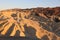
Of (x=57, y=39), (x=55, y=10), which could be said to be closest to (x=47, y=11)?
(x=55, y=10)

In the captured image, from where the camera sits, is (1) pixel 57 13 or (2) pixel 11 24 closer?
(2) pixel 11 24

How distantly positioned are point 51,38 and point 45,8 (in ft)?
125

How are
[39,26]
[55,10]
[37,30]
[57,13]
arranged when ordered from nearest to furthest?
[37,30], [39,26], [57,13], [55,10]

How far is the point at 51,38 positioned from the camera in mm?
27953

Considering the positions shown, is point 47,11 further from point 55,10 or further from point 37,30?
point 37,30

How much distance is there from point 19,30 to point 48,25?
31.1ft

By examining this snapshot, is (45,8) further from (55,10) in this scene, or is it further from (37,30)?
(37,30)

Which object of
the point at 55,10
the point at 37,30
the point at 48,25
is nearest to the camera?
the point at 37,30

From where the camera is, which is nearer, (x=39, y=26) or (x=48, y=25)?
(x=39, y=26)

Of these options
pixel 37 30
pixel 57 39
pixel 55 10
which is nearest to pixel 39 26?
pixel 37 30

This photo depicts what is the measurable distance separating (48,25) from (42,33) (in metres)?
7.28

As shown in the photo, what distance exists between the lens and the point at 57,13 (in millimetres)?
59188

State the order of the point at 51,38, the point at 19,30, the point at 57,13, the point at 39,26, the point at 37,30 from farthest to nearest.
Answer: the point at 57,13
the point at 39,26
the point at 37,30
the point at 19,30
the point at 51,38

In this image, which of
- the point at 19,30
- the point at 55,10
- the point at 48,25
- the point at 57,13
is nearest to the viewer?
the point at 19,30
